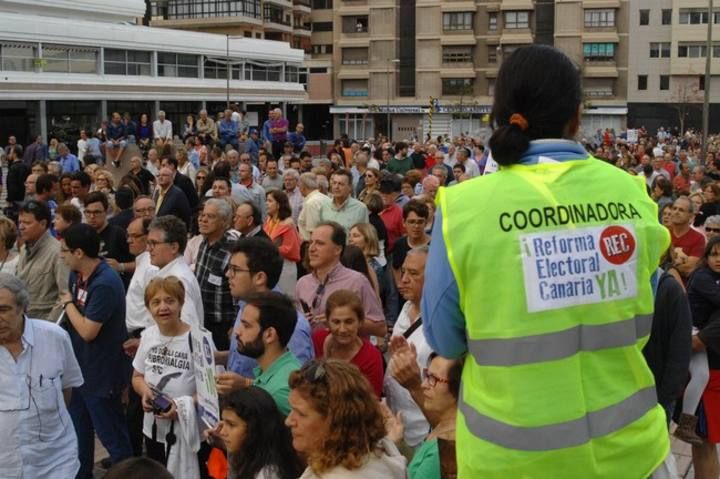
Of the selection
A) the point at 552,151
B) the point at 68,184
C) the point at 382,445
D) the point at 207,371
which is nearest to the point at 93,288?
the point at 207,371

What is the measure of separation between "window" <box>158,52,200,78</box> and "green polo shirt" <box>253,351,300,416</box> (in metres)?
49.9

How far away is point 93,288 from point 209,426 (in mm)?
Answer: 1911

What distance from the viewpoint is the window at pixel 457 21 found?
70.6 metres

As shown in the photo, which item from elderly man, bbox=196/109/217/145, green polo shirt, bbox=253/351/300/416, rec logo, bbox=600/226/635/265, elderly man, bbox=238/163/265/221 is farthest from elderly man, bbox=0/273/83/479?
elderly man, bbox=196/109/217/145

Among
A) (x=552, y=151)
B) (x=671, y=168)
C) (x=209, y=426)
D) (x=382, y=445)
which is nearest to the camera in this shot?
(x=552, y=151)

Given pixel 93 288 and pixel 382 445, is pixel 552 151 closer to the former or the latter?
pixel 382 445

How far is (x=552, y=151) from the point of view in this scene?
255cm

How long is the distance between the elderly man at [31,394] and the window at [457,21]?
68.2 m

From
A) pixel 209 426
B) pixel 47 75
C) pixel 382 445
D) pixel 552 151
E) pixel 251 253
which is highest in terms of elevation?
pixel 47 75

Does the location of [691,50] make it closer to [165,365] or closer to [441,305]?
[165,365]

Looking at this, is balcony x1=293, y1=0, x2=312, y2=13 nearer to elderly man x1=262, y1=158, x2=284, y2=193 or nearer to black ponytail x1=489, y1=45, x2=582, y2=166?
elderly man x1=262, y1=158, x2=284, y2=193

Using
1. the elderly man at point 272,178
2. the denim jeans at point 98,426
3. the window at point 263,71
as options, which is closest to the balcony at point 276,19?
the window at point 263,71

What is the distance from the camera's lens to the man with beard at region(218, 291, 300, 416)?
4.88 m

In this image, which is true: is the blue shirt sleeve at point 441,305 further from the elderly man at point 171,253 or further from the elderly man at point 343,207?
the elderly man at point 343,207
